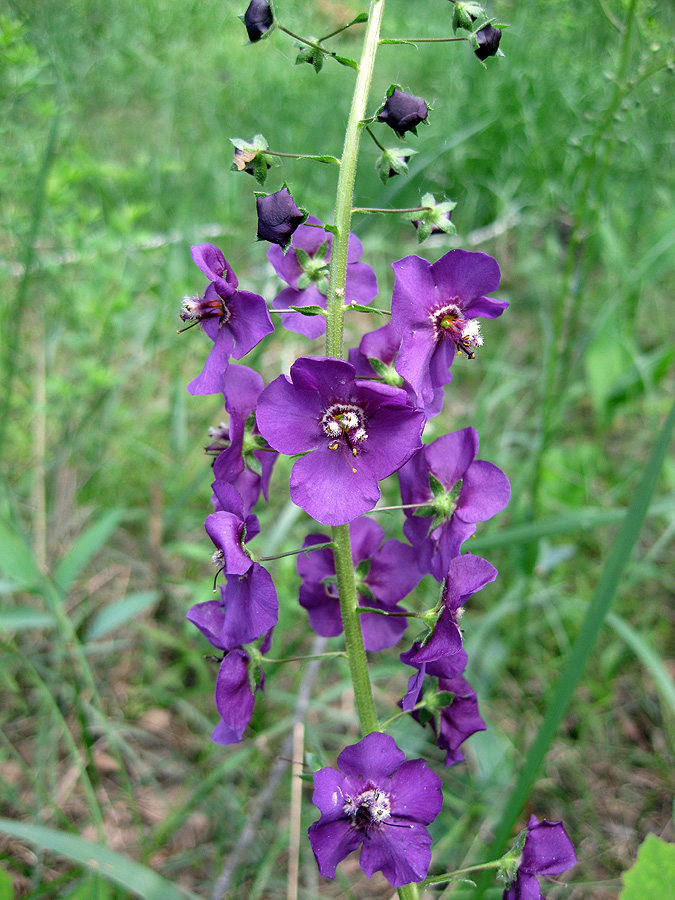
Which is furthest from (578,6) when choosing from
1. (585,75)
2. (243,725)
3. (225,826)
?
(225,826)

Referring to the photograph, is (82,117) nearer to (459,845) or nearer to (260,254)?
(260,254)

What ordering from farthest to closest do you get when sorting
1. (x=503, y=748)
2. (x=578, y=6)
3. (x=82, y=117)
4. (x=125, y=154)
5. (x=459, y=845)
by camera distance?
(x=125, y=154)
(x=82, y=117)
(x=578, y=6)
(x=503, y=748)
(x=459, y=845)

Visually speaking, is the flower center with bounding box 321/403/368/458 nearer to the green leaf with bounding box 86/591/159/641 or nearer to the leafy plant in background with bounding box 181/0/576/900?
the leafy plant in background with bounding box 181/0/576/900

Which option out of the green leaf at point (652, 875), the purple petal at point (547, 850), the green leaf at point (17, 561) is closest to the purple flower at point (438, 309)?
the purple petal at point (547, 850)

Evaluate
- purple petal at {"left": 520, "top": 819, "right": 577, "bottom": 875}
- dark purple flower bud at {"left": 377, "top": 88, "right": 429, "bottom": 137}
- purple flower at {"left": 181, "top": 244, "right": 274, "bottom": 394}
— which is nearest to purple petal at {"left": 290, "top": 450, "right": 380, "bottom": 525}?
purple flower at {"left": 181, "top": 244, "right": 274, "bottom": 394}

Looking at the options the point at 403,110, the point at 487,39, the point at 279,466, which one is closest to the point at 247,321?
the point at 403,110

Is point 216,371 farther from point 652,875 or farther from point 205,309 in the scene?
point 652,875
